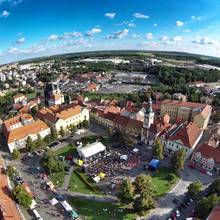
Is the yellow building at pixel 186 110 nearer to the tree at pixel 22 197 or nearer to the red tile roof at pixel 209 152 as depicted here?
the red tile roof at pixel 209 152

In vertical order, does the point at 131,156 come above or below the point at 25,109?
below

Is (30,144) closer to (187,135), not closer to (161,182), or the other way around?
(161,182)

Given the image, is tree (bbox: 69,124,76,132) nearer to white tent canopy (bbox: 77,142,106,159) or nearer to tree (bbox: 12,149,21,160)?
white tent canopy (bbox: 77,142,106,159)

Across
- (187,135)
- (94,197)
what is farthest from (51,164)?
(187,135)

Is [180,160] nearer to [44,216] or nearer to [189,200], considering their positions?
[189,200]

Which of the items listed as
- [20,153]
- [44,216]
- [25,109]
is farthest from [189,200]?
[25,109]

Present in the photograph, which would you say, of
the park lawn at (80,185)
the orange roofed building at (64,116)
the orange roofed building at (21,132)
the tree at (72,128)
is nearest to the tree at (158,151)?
the park lawn at (80,185)

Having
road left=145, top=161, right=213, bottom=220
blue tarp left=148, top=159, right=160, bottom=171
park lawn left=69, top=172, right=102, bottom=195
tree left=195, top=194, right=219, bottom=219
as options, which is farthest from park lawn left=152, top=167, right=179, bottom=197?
park lawn left=69, top=172, right=102, bottom=195
